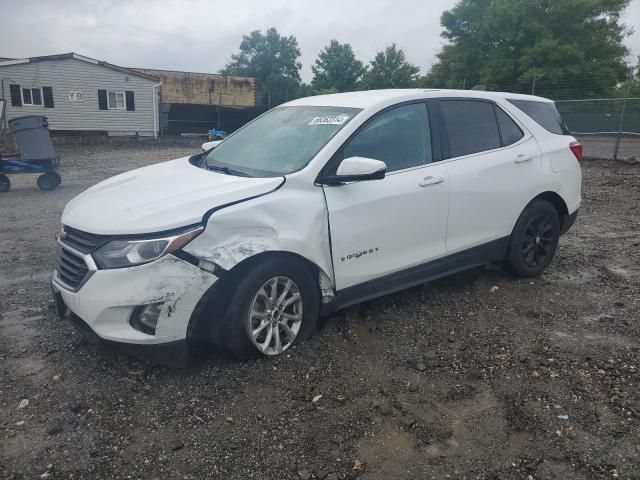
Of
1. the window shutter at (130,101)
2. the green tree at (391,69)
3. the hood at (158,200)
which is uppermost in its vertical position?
the green tree at (391,69)

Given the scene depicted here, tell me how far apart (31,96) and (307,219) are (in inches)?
1101

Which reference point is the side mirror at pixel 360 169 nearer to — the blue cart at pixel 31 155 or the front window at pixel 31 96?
the blue cart at pixel 31 155

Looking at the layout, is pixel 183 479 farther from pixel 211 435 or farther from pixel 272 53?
pixel 272 53

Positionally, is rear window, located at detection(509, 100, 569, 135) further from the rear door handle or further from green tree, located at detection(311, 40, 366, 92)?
green tree, located at detection(311, 40, 366, 92)

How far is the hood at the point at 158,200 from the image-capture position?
310cm

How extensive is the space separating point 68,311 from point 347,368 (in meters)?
1.82

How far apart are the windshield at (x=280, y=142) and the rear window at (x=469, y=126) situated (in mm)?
907

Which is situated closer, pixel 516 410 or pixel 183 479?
pixel 183 479

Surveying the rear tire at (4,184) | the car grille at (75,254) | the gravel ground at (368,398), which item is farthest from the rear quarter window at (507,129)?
the rear tire at (4,184)

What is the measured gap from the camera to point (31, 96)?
26.5 m

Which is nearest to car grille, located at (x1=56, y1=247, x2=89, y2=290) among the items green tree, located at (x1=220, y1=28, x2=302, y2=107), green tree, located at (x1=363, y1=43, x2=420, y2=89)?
green tree, located at (x1=363, y1=43, x2=420, y2=89)

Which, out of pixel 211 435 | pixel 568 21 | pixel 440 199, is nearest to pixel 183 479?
pixel 211 435

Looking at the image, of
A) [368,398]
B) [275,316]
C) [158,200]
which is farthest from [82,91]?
[368,398]

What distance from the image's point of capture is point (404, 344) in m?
3.82
